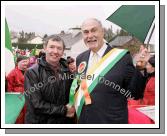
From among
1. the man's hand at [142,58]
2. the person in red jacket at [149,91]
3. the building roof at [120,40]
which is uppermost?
the building roof at [120,40]

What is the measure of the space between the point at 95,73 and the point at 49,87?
371 millimetres

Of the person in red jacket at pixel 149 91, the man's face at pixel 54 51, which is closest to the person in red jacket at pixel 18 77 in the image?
the man's face at pixel 54 51

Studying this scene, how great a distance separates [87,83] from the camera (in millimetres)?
3832

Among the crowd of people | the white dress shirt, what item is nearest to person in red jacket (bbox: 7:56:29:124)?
the crowd of people

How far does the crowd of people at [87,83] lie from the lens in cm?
381

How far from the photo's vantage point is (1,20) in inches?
152

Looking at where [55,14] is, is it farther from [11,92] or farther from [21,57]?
[11,92]

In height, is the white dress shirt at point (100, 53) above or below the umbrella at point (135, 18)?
below

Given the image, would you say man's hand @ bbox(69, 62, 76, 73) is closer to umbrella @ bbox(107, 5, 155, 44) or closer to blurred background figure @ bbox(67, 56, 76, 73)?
blurred background figure @ bbox(67, 56, 76, 73)

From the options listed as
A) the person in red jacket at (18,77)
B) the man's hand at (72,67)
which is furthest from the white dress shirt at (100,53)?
the person in red jacket at (18,77)

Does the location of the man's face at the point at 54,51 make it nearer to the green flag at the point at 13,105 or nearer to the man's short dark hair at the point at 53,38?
the man's short dark hair at the point at 53,38

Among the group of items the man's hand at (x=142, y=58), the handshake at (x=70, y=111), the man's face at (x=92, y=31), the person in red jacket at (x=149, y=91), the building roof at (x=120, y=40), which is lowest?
the handshake at (x=70, y=111)

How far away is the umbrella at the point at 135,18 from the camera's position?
3830 mm

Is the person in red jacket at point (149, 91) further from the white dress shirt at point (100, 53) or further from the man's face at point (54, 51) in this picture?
the man's face at point (54, 51)
